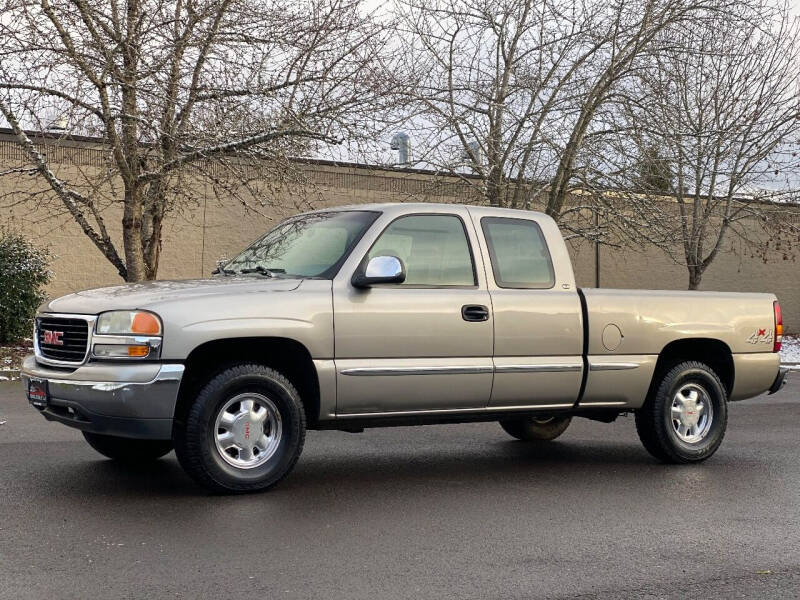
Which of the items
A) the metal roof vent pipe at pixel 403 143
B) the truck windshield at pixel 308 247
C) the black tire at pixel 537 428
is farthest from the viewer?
the metal roof vent pipe at pixel 403 143

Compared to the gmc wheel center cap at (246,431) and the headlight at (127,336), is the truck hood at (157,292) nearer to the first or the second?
the headlight at (127,336)

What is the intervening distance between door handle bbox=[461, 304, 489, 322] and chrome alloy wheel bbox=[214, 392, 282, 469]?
1570mm

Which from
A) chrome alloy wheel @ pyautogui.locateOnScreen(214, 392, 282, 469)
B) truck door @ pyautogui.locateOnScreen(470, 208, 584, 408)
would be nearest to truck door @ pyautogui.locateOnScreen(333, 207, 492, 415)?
truck door @ pyautogui.locateOnScreen(470, 208, 584, 408)

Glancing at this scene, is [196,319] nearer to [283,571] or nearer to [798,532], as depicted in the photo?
[283,571]

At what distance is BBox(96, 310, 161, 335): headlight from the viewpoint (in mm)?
6758

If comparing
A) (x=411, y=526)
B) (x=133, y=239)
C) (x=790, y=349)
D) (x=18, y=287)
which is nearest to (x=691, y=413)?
(x=411, y=526)

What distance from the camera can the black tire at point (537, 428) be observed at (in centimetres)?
1009

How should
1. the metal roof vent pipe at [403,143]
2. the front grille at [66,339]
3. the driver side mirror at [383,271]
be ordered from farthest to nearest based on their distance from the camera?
the metal roof vent pipe at [403,143]
the driver side mirror at [383,271]
the front grille at [66,339]

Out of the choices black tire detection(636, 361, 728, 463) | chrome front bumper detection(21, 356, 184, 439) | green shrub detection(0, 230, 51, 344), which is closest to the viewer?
chrome front bumper detection(21, 356, 184, 439)

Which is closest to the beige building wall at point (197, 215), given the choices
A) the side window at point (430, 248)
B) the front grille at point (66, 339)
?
the side window at point (430, 248)

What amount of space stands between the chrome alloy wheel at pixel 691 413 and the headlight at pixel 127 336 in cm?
442

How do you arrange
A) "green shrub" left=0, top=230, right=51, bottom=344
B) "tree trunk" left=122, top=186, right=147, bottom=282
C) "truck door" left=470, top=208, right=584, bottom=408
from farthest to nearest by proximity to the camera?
"green shrub" left=0, top=230, right=51, bottom=344, "tree trunk" left=122, top=186, right=147, bottom=282, "truck door" left=470, top=208, right=584, bottom=408

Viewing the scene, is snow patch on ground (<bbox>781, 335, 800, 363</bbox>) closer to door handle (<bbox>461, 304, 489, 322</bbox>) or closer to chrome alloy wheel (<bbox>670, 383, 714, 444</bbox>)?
chrome alloy wheel (<bbox>670, 383, 714, 444</bbox>)

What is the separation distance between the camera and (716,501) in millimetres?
7387
